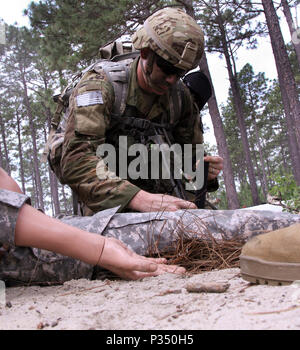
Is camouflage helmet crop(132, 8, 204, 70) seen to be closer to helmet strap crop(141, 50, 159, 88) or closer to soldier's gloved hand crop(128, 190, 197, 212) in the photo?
helmet strap crop(141, 50, 159, 88)

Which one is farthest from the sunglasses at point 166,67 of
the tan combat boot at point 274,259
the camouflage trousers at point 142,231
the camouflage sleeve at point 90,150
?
the tan combat boot at point 274,259

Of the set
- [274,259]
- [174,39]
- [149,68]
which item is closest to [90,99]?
[149,68]

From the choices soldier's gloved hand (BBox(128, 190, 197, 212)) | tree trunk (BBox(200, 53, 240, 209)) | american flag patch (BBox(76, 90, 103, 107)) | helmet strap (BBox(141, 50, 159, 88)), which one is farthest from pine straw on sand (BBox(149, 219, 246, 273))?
tree trunk (BBox(200, 53, 240, 209))

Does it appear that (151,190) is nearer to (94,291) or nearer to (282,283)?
(94,291)

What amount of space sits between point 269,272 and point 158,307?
1.32 feet

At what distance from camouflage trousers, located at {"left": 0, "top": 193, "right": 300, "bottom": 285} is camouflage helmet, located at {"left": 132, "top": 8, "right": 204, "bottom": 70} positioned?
1058mm

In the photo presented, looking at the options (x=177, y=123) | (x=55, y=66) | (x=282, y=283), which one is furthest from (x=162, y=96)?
(x=55, y=66)

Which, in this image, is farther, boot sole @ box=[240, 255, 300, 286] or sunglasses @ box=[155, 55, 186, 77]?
sunglasses @ box=[155, 55, 186, 77]

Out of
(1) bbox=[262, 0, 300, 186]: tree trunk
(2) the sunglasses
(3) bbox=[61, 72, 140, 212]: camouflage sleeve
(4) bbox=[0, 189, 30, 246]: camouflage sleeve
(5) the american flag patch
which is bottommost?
(4) bbox=[0, 189, 30, 246]: camouflage sleeve

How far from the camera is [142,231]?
6.32 feet

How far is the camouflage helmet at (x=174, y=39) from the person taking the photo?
7.98ft

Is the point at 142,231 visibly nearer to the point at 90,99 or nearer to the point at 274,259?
the point at 274,259

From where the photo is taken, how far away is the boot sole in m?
1.21

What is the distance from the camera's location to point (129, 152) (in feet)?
9.12
